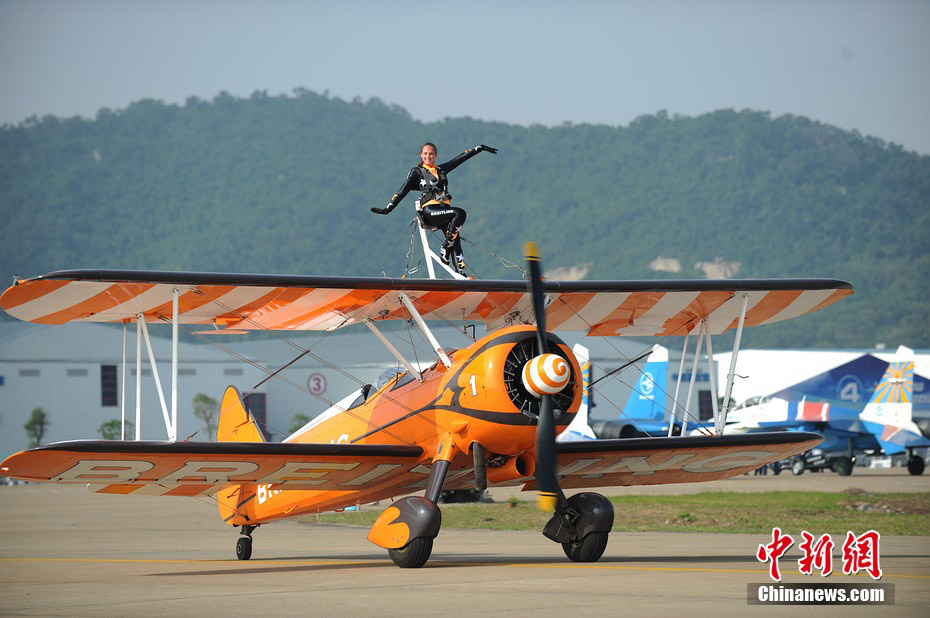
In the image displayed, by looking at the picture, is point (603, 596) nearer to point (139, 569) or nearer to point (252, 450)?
point (252, 450)


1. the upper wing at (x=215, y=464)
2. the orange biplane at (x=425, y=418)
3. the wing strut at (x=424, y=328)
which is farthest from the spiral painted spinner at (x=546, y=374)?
the upper wing at (x=215, y=464)

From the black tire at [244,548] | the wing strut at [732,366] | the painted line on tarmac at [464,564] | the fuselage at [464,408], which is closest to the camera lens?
the painted line on tarmac at [464,564]

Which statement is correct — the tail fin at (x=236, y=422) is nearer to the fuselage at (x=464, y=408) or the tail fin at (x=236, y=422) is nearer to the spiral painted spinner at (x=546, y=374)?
the fuselage at (x=464, y=408)

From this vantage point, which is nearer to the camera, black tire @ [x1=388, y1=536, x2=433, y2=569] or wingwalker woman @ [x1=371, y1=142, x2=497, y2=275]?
black tire @ [x1=388, y1=536, x2=433, y2=569]

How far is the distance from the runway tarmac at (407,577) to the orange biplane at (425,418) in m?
0.92

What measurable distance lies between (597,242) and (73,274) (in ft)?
608

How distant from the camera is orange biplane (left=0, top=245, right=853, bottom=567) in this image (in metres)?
12.3

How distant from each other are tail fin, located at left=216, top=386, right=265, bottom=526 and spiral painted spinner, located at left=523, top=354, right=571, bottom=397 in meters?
5.18

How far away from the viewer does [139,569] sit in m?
14.2

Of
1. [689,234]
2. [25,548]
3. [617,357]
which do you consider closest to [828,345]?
[689,234]

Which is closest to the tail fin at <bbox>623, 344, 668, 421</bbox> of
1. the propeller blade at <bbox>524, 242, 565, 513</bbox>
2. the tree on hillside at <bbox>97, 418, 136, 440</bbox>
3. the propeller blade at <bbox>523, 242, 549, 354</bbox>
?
the tree on hillside at <bbox>97, 418, 136, 440</bbox>

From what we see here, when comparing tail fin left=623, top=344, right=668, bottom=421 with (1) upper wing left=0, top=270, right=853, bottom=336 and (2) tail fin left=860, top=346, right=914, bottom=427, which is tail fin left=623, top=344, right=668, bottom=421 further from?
(1) upper wing left=0, top=270, right=853, bottom=336

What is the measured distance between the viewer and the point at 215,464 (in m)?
12.8

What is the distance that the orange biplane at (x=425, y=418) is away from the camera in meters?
12.3
